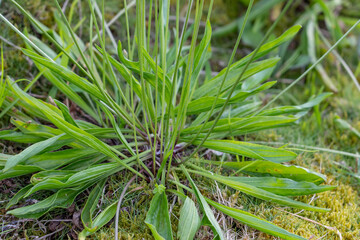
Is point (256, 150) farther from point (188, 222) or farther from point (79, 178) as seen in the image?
point (79, 178)

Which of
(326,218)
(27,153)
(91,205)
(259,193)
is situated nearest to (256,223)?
(259,193)

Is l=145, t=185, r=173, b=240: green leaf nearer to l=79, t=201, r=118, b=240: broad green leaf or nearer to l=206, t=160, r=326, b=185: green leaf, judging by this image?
l=79, t=201, r=118, b=240: broad green leaf

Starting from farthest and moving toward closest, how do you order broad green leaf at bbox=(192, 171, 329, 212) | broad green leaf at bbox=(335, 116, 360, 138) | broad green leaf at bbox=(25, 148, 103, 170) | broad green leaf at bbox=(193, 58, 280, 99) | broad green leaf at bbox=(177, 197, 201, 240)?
broad green leaf at bbox=(335, 116, 360, 138) < broad green leaf at bbox=(193, 58, 280, 99) < broad green leaf at bbox=(25, 148, 103, 170) < broad green leaf at bbox=(192, 171, 329, 212) < broad green leaf at bbox=(177, 197, 201, 240)

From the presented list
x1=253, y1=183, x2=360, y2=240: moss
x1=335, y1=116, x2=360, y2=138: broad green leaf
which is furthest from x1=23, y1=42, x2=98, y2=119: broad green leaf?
x1=335, y1=116, x2=360, y2=138: broad green leaf

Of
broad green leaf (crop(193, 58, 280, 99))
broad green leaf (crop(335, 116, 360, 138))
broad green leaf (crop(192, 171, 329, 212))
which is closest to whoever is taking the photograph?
broad green leaf (crop(192, 171, 329, 212))

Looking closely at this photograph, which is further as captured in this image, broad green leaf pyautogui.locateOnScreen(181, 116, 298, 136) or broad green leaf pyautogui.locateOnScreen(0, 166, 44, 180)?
broad green leaf pyautogui.locateOnScreen(181, 116, 298, 136)

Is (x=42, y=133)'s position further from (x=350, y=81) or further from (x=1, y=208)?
(x=350, y=81)
